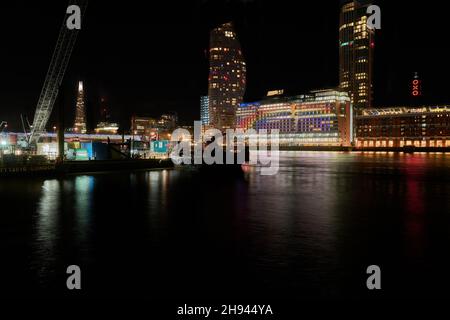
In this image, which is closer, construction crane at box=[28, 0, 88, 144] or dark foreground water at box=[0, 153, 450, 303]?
dark foreground water at box=[0, 153, 450, 303]

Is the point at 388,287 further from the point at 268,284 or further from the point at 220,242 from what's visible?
the point at 220,242

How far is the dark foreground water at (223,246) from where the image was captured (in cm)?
968

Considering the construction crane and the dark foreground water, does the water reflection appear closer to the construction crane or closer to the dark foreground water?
the dark foreground water

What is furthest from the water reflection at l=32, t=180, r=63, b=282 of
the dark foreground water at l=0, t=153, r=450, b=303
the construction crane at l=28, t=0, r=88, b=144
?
the construction crane at l=28, t=0, r=88, b=144

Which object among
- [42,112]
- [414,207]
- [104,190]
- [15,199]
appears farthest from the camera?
[42,112]

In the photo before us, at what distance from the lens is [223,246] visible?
524 inches

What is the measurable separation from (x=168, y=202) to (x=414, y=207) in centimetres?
1265

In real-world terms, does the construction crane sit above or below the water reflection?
above

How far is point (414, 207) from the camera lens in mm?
22297

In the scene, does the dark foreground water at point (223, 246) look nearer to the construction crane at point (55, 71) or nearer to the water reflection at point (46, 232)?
the water reflection at point (46, 232)

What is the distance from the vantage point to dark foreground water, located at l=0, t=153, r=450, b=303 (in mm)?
9680

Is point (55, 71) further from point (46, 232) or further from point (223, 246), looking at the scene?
point (223, 246)
